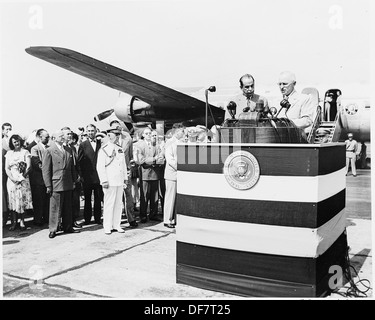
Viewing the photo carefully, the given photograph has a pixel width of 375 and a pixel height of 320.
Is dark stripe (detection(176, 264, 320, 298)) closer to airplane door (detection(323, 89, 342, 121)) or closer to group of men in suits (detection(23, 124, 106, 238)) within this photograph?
group of men in suits (detection(23, 124, 106, 238))

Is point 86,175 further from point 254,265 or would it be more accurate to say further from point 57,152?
point 254,265

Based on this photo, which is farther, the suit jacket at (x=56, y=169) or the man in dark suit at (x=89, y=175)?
the man in dark suit at (x=89, y=175)

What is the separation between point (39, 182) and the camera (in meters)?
6.55

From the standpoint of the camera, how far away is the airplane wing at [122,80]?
691cm

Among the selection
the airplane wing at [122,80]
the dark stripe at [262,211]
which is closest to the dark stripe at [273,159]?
the dark stripe at [262,211]

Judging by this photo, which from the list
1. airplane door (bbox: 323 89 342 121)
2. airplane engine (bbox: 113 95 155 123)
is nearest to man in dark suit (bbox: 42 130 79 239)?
airplane engine (bbox: 113 95 155 123)

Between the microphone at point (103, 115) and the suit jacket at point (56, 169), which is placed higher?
the microphone at point (103, 115)

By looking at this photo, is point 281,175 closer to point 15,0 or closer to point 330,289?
point 330,289

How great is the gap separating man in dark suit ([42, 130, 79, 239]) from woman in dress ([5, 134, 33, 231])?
0.61 m

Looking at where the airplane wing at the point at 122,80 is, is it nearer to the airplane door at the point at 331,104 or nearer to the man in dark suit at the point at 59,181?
the man in dark suit at the point at 59,181

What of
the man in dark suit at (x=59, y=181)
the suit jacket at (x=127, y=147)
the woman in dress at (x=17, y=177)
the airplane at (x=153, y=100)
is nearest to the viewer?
the man in dark suit at (x=59, y=181)

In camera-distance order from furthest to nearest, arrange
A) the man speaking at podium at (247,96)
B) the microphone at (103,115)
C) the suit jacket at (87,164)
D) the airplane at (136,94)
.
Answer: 1. the microphone at (103,115)
2. the airplane at (136,94)
3. the suit jacket at (87,164)
4. the man speaking at podium at (247,96)
